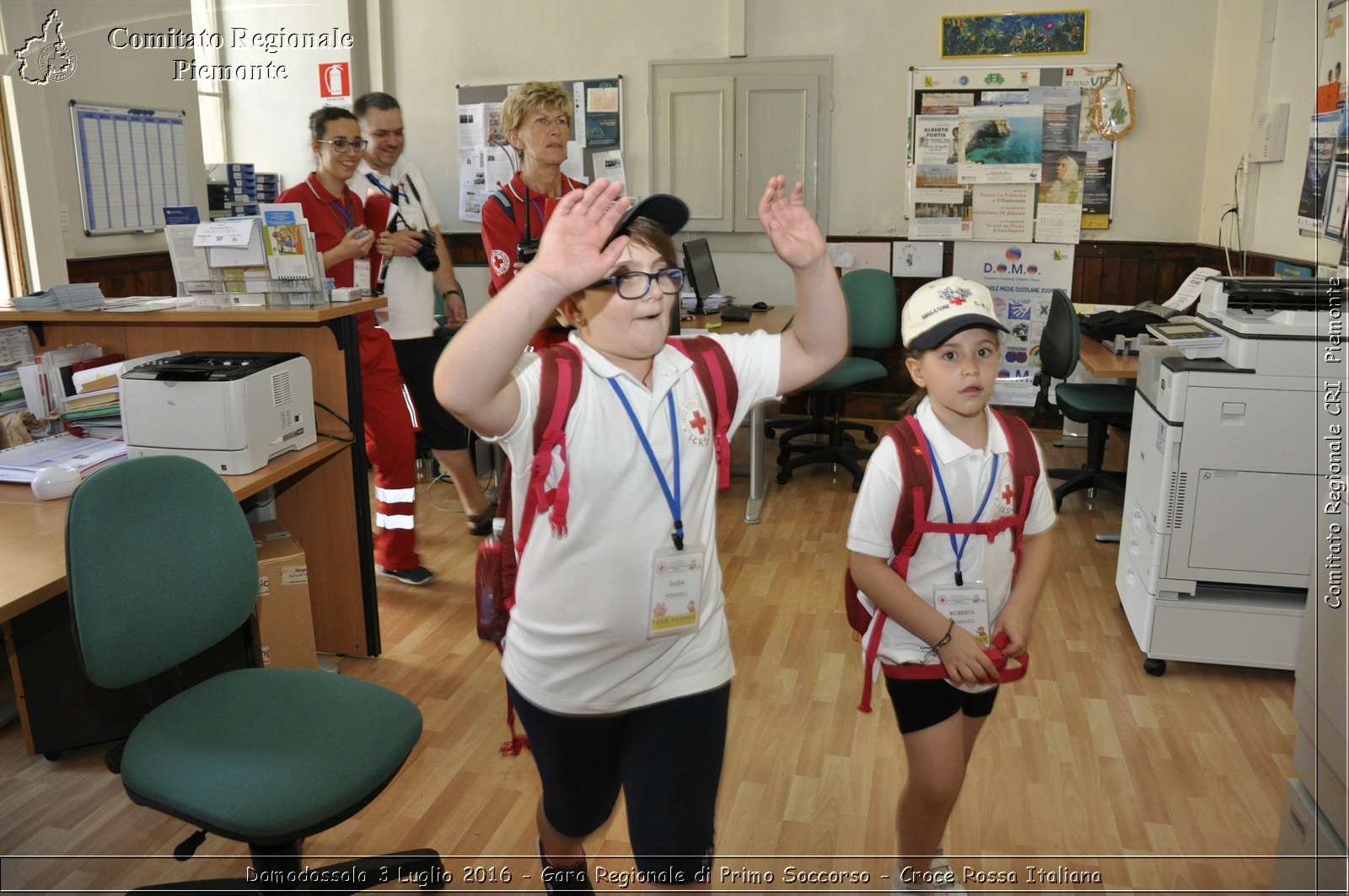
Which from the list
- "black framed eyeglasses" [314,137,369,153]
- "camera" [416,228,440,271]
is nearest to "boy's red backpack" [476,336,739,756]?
"black framed eyeglasses" [314,137,369,153]

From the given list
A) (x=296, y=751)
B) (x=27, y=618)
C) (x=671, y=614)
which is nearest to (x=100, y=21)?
(x=27, y=618)

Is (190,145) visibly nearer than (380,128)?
No

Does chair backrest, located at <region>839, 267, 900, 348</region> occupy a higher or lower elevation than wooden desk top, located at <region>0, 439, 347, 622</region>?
higher

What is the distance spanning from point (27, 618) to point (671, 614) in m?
2.08

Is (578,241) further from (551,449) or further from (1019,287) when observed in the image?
(1019,287)

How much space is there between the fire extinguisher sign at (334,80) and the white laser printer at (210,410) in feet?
14.1

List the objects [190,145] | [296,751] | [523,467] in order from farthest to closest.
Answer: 1. [190,145]
2. [296,751]
3. [523,467]

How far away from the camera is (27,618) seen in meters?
2.62

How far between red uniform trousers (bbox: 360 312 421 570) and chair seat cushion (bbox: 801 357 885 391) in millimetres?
2179

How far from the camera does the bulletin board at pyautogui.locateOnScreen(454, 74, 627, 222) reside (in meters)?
6.31

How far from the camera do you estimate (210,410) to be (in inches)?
102

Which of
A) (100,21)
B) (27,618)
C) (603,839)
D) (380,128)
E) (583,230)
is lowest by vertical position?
(603,839)

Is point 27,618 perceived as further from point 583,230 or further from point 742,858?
point 583,230

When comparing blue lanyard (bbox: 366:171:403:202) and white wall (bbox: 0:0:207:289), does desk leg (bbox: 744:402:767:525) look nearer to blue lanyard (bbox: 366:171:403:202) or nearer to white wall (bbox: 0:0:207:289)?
blue lanyard (bbox: 366:171:403:202)
